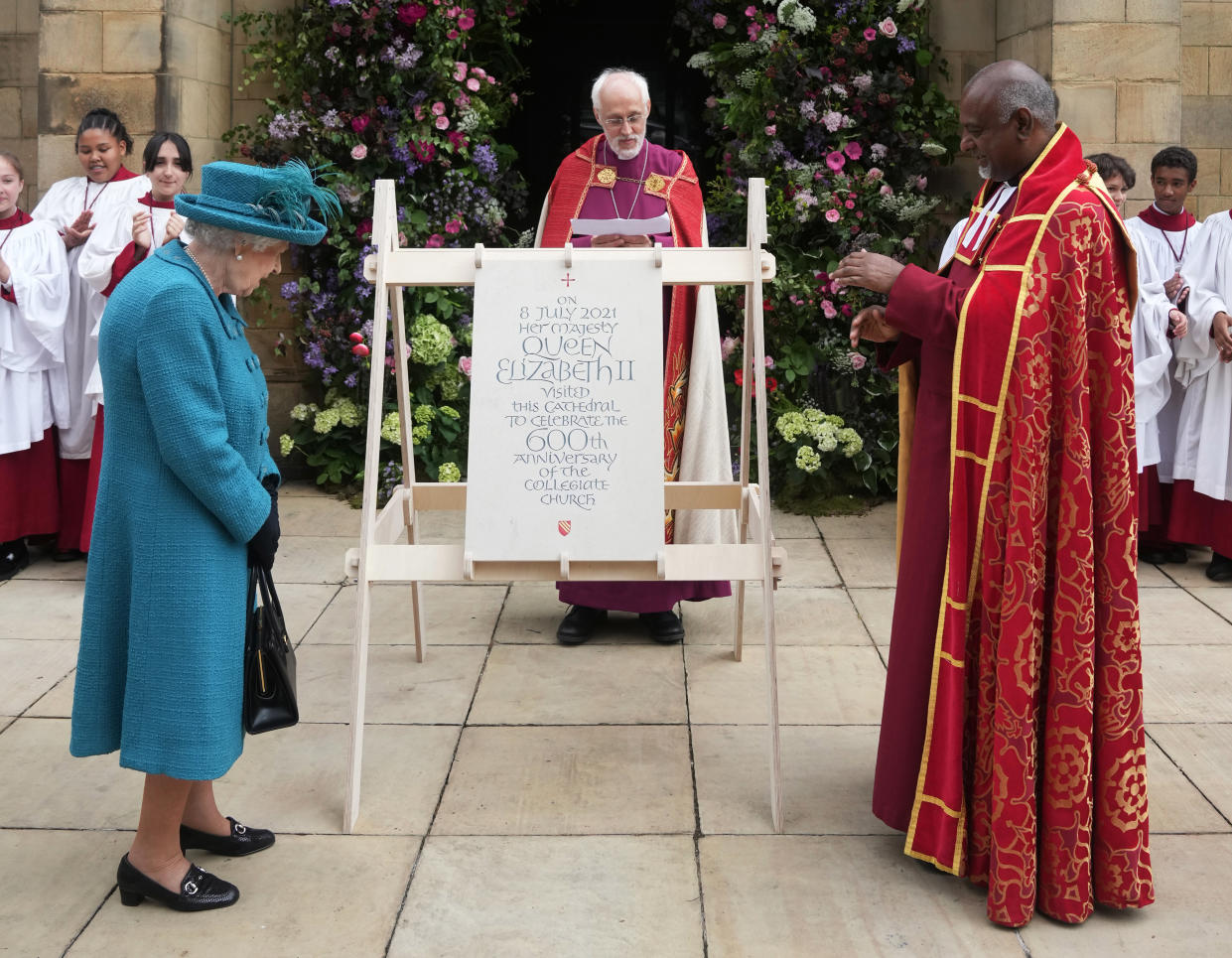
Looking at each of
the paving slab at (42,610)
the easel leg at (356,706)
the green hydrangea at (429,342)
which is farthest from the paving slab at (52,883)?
the green hydrangea at (429,342)

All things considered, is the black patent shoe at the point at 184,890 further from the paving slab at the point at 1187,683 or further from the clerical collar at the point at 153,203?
the clerical collar at the point at 153,203

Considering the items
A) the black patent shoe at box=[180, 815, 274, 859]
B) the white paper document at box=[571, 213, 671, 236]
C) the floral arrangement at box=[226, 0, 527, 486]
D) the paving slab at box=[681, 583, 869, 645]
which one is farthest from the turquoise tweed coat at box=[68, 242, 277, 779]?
the floral arrangement at box=[226, 0, 527, 486]

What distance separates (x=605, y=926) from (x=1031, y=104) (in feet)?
6.86

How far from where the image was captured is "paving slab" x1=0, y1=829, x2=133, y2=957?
2.94 meters

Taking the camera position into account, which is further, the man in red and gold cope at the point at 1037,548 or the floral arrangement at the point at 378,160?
the floral arrangement at the point at 378,160

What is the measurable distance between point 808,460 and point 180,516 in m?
4.60

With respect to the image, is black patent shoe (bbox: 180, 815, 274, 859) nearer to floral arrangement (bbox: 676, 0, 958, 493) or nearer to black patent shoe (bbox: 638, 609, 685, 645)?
black patent shoe (bbox: 638, 609, 685, 645)

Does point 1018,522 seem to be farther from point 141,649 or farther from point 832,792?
point 141,649

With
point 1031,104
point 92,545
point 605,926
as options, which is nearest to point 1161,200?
point 1031,104

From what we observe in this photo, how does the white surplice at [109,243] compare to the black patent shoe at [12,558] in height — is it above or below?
above

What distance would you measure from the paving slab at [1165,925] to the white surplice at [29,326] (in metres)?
4.77

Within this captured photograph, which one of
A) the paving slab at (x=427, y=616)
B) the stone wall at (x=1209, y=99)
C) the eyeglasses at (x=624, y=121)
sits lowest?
the paving slab at (x=427, y=616)

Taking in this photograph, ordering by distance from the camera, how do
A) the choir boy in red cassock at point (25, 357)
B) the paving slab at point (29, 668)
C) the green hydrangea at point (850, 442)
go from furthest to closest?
the green hydrangea at point (850, 442)
the choir boy in red cassock at point (25, 357)
the paving slab at point (29, 668)

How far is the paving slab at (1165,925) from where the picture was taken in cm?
288
